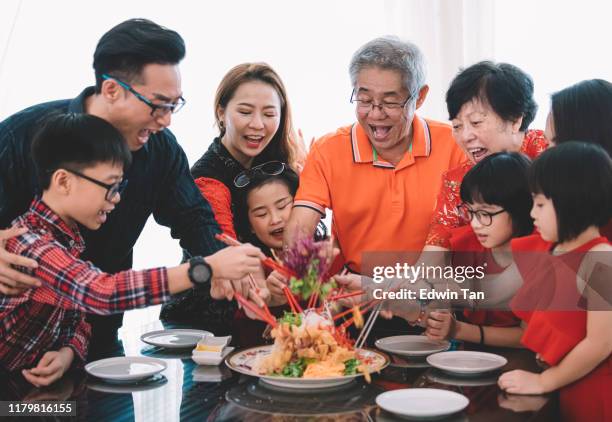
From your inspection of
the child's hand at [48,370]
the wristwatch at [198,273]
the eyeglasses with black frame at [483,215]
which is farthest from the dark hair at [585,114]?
the child's hand at [48,370]

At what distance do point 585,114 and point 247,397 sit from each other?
1251mm

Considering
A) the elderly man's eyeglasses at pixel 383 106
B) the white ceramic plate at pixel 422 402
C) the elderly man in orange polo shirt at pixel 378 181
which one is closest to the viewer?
the white ceramic plate at pixel 422 402

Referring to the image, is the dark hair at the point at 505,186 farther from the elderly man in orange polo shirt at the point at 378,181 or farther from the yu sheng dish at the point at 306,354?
the yu sheng dish at the point at 306,354

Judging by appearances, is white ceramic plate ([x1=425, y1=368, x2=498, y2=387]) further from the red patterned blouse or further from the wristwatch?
the red patterned blouse

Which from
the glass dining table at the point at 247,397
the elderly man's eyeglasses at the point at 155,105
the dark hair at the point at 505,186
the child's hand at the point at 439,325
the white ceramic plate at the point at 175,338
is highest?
the elderly man's eyeglasses at the point at 155,105

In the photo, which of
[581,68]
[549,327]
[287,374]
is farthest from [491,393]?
[581,68]

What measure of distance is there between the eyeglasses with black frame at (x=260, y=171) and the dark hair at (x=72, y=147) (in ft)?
2.93

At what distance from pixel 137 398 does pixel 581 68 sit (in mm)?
3096

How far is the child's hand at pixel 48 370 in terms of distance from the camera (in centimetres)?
188

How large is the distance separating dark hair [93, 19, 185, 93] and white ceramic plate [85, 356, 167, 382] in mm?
796

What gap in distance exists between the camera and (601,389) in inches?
72.0

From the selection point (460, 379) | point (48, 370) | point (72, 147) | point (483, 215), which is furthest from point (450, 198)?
point (48, 370)

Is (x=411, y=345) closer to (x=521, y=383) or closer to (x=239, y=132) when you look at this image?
(x=521, y=383)

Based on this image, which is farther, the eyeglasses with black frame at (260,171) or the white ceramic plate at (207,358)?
the eyeglasses with black frame at (260,171)
